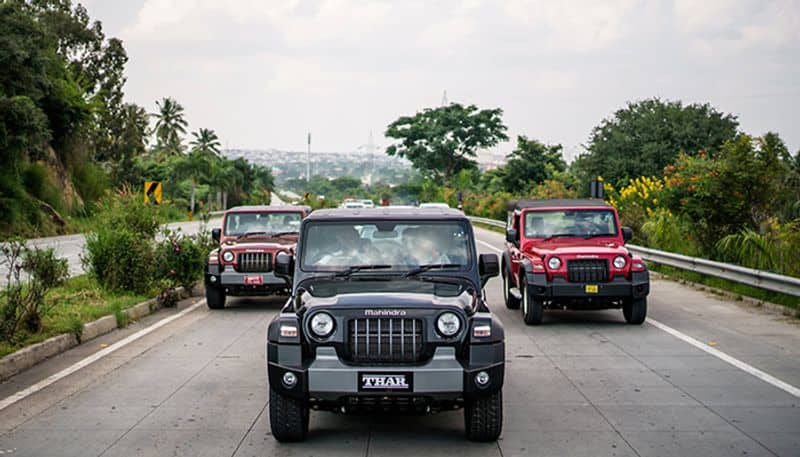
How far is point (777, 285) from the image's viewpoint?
1459 centimetres

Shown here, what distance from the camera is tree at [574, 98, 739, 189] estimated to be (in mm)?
51938

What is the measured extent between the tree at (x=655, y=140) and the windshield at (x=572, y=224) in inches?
1450

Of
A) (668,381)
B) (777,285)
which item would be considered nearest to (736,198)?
(777,285)

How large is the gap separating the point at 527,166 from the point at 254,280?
171ft

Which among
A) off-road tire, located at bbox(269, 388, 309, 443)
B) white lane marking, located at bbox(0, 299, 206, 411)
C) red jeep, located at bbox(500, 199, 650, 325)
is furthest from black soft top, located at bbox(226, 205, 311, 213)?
off-road tire, located at bbox(269, 388, 309, 443)

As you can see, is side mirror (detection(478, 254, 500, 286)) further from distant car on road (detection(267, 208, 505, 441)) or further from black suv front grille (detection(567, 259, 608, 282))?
black suv front grille (detection(567, 259, 608, 282))

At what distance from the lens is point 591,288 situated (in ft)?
42.6

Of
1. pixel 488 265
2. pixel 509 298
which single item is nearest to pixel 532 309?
pixel 509 298

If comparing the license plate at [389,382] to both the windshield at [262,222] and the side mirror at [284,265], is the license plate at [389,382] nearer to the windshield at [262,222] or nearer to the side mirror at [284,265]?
the side mirror at [284,265]

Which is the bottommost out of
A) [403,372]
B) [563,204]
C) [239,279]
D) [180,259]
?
[239,279]

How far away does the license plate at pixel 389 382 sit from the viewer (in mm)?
6457

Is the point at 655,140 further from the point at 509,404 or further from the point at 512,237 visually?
the point at 509,404

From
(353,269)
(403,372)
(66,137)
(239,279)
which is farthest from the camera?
(66,137)

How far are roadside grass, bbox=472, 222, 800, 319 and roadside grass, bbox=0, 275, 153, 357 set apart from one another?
33.9 ft
